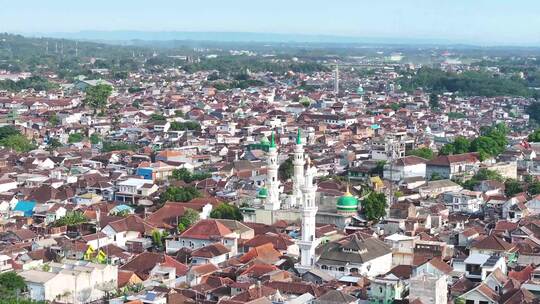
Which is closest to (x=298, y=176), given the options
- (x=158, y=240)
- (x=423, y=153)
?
(x=158, y=240)

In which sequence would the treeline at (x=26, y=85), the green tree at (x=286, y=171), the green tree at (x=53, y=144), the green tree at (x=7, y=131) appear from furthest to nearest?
the treeline at (x=26, y=85)
the green tree at (x=7, y=131)
the green tree at (x=53, y=144)
the green tree at (x=286, y=171)

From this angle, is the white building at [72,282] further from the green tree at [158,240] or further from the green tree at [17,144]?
the green tree at [17,144]

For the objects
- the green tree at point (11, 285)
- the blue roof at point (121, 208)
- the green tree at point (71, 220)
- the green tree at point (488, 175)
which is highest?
the green tree at point (488, 175)

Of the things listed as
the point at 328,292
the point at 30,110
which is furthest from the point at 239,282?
the point at 30,110

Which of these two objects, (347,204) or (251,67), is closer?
(347,204)

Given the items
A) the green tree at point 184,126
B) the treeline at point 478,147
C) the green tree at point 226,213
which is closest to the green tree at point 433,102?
the green tree at point 184,126

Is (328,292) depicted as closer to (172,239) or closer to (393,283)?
(393,283)

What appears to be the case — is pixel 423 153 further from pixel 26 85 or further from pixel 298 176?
pixel 26 85
